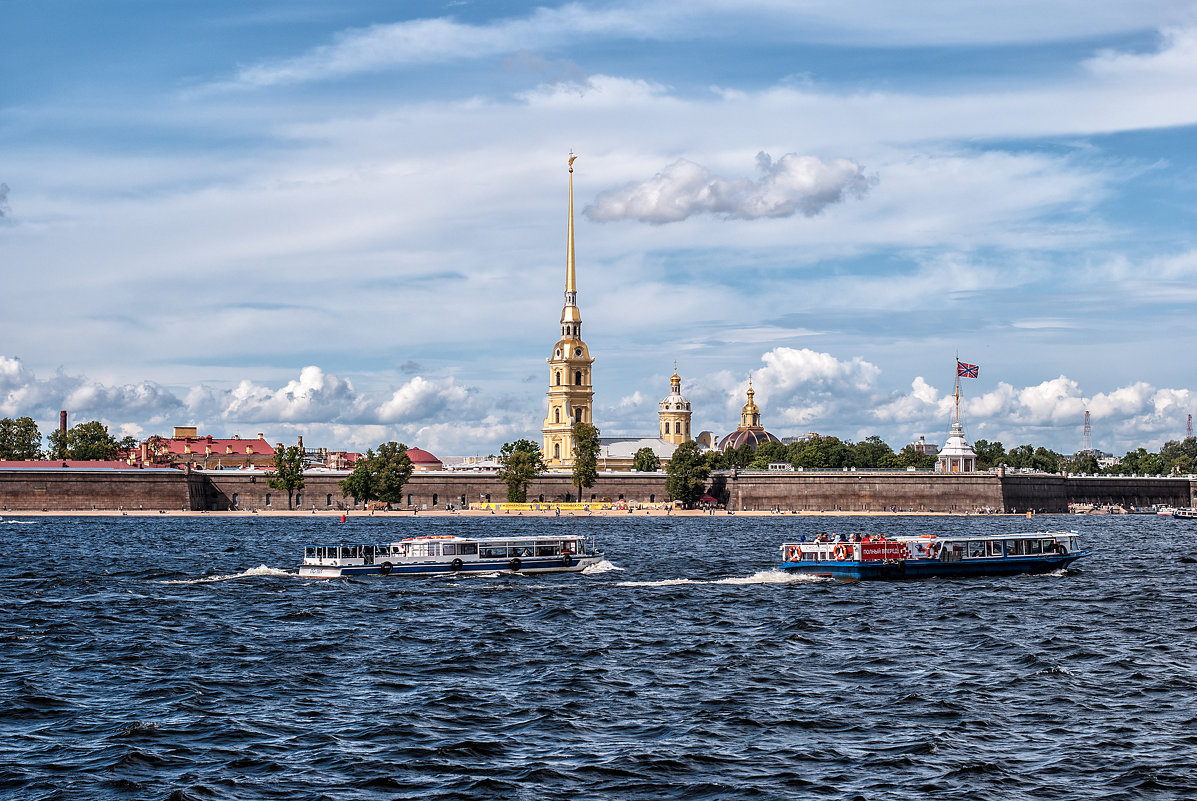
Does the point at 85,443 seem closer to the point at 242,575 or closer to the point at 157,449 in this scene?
the point at 157,449

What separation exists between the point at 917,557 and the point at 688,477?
87195 millimetres

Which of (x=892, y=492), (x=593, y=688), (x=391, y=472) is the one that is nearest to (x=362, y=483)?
(x=391, y=472)

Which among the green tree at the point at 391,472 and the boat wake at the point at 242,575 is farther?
the green tree at the point at 391,472

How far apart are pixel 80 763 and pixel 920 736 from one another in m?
14.8

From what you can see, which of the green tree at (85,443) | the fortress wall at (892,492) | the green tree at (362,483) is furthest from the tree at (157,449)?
the fortress wall at (892,492)

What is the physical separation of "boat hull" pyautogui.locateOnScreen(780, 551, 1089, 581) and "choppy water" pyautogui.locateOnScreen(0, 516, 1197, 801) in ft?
6.31

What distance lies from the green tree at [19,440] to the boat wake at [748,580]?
121m

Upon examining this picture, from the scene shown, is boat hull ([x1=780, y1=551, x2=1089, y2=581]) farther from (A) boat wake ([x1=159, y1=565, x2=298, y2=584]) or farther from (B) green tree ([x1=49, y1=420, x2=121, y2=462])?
(B) green tree ([x1=49, y1=420, x2=121, y2=462])

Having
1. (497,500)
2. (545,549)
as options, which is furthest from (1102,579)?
(497,500)

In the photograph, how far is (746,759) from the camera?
23.0 meters

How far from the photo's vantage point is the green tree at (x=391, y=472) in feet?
465

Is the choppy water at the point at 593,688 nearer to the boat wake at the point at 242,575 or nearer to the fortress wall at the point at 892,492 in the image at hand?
the boat wake at the point at 242,575

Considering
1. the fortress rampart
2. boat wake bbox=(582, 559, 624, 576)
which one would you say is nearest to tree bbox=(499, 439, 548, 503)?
the fortress rampart

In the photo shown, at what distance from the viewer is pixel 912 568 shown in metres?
56.7
